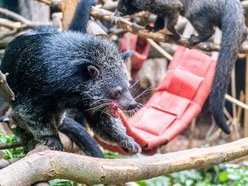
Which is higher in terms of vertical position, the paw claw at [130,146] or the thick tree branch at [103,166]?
the thick tree branch at [103,166]

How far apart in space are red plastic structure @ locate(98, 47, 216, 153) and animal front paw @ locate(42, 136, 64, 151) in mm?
1379

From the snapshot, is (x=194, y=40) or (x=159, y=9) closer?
(x=194, y=40)

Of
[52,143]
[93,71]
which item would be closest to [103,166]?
[52,143]

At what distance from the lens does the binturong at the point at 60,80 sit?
2.22m

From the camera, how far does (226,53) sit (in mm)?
3195

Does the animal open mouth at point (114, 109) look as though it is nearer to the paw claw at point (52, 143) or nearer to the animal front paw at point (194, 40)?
the paw claw at point (52, 143)

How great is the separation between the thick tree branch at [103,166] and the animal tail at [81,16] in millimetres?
974

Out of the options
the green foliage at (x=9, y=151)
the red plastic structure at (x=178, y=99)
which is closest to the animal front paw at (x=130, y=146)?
the green foliage at (x=9, y=151)

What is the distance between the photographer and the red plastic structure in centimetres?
365

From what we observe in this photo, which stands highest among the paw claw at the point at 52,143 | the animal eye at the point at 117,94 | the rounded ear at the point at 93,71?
the rounded ear at the point at 93,71

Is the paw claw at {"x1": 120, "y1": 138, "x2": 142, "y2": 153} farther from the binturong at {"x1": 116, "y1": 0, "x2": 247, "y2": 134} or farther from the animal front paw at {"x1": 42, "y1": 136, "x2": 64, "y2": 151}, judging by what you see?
the binturong at {"x1": 116, "y1": 0, "x2": 247, "y2": 134}

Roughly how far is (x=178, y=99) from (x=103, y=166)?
218 cm

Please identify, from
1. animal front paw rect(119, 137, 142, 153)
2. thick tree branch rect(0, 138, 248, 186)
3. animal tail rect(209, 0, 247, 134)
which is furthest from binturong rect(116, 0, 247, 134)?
thick tree branch rect(0, 138, 248, 186)

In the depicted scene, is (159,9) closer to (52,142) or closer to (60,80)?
(60,80)
